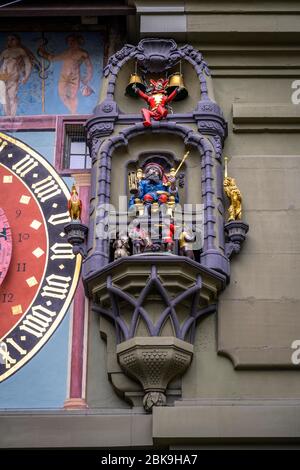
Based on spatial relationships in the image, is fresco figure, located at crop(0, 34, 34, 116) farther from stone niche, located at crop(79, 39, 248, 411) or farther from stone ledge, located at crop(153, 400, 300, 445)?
stone ledge, located at crop(153, 400, 300, 445)

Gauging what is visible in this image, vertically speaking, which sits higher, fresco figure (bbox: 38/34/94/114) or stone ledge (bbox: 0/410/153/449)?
fresco figure (bbox: 38/34/94/114)

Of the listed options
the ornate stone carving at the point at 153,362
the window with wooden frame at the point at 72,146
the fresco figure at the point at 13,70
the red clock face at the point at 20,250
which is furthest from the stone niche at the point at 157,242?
the fresco figure at the point at 13,70

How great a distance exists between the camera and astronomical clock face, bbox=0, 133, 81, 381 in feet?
37.6

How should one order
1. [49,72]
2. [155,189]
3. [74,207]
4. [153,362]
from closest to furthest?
[153,362] < [74,207] < [155,189] < [49,72]

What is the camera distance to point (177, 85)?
12492mm

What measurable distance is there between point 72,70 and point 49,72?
1.04 feet

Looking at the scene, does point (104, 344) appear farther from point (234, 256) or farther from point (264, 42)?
point (264, 42)

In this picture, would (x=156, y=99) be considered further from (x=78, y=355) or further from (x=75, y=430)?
(x=75, y=430)

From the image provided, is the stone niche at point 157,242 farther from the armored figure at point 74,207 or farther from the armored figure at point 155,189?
the armored figure at point 74,207

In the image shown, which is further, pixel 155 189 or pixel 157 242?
pixel 155 189

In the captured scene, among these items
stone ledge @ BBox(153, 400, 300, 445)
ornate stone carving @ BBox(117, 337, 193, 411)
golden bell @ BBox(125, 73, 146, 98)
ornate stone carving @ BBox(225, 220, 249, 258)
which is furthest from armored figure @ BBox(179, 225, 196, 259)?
golden bell @ BBox(125, 73, 146, 98)

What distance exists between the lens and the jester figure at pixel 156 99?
1227 centimetres

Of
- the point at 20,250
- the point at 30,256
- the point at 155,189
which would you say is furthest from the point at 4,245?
the point at 155,189
